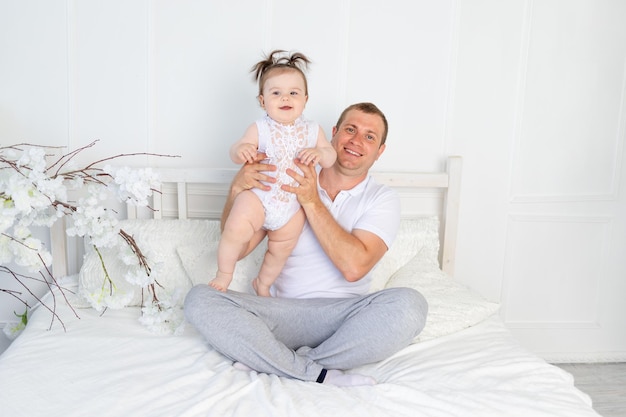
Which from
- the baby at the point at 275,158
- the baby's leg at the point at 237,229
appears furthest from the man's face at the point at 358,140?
the baby's leg at the point at 237,229

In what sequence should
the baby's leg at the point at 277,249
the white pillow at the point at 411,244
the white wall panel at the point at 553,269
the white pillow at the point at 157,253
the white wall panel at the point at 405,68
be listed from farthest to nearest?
1. the white wall panel at the point at 553,269
2. the white wall panel at the point at 405,68
3. the white pillow at the point at 411,244
4. the white pillow at the point at 157,253
5. the baby's leg at the point at 277,249

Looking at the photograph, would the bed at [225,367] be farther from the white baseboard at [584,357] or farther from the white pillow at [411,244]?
the white baseboard at [584,357]

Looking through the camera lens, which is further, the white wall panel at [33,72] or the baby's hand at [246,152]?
the white wall panel at [33,72]

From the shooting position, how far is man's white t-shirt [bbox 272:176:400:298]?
196cm

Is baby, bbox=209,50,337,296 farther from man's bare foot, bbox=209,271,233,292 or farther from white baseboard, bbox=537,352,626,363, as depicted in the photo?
white baseboard, bbox=537,352,626,363

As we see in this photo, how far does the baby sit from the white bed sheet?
341mm

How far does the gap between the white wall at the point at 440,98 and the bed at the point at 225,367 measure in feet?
1.20

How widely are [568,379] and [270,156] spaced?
3.63ft

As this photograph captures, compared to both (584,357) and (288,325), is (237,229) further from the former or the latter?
(584,357)

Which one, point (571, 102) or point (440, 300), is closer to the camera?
point (440, 300)

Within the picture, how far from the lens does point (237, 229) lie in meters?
1.82

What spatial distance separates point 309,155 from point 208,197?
767 millimetres

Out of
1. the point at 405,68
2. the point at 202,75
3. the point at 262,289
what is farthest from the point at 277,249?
the point at 405,68

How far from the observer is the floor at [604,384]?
229 cm
